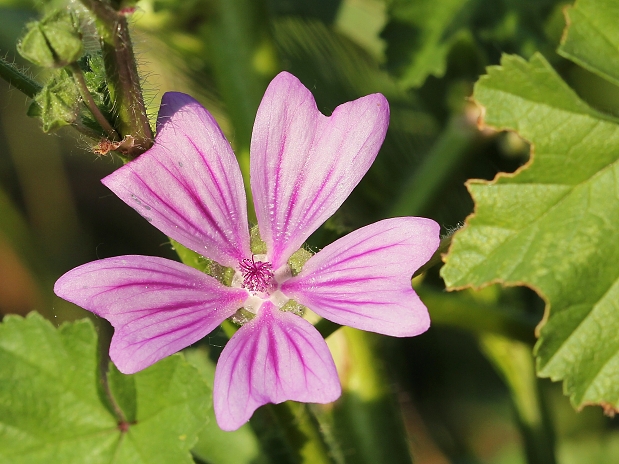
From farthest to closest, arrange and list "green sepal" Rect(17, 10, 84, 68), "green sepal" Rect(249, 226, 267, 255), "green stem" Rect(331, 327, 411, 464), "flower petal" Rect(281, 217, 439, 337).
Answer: "green stem" Rect(331, 327, 411, 464), "green sepal" Rect(249, 226, 267, 255), "flower petal" Rect(281, 217, 439, 337), "green sepal" Rect(17, 10, 84, 68)

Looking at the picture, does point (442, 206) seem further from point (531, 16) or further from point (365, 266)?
point (365, 266)

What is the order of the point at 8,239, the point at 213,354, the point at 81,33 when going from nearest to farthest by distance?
the point at 81,33
the point at 213,354
the point at 8,239

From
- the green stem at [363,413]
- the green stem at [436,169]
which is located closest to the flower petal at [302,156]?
the green stem at [363,413]

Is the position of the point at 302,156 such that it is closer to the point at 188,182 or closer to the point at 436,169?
the point at 188,182

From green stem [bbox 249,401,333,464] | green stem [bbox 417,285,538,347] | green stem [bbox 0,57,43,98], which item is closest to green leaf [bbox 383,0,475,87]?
green stem [bbox 417,285,538,347]

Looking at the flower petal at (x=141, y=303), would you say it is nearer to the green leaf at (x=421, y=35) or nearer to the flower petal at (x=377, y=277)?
the flower petal at (x=377, y=277)

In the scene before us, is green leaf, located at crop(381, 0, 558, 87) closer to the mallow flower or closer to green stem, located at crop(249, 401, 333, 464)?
the mallow flower

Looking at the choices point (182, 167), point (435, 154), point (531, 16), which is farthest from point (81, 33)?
point (531, 16)

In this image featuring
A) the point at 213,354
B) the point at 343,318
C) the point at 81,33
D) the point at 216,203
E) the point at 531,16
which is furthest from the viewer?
the point at 531,16
